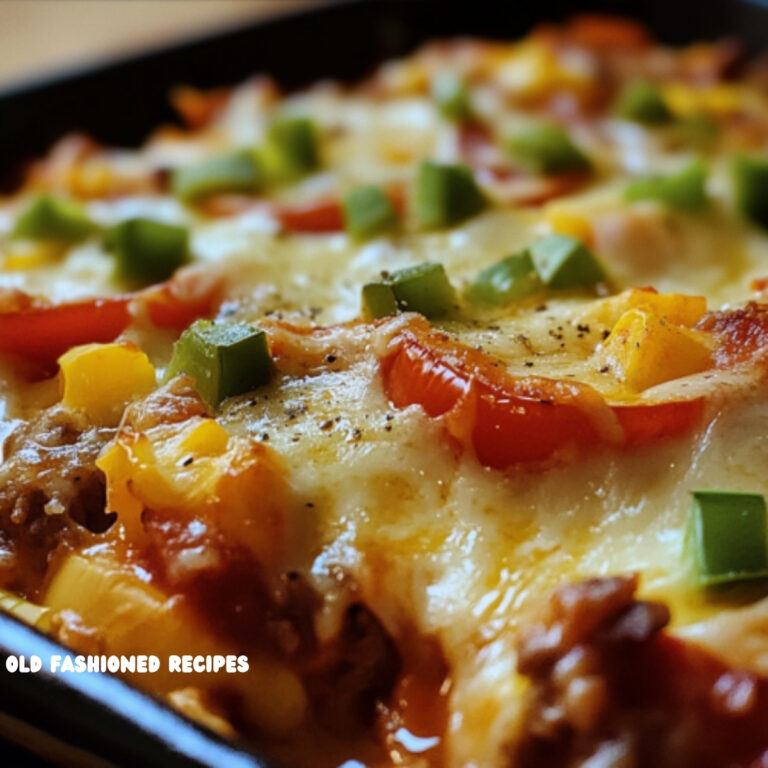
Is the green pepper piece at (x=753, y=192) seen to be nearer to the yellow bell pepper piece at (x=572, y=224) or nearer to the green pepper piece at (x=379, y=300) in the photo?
the yellow bell pepper piece at (x=572, y=224)

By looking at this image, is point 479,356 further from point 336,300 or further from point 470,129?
point 470,129

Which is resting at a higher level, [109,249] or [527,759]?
[109,249]

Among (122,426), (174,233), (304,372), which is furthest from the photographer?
(174,233)

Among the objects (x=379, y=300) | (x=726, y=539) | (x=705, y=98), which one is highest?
(x=379, y=300)

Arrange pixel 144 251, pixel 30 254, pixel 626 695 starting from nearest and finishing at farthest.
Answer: pixel 626 695
pixel 144 251
pixel 30 254

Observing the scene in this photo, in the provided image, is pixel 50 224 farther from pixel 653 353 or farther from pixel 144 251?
pixel 653 353

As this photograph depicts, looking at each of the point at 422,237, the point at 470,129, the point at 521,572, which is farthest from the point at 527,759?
the point at 470,129

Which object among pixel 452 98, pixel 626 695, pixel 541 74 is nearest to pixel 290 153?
pixel 452 98
